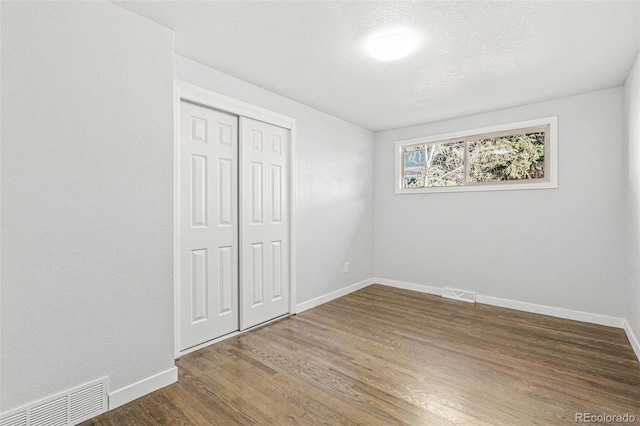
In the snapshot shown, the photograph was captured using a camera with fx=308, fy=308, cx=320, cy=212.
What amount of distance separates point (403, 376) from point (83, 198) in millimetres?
2371

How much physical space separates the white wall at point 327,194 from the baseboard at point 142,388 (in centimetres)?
169

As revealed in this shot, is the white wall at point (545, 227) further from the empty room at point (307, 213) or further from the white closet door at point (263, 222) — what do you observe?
the white closet door at point (263, 222)

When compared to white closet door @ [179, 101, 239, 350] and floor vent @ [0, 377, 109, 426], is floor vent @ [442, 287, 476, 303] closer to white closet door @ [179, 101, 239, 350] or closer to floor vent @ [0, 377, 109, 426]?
white closet door @ [179, 101, 239, 350]

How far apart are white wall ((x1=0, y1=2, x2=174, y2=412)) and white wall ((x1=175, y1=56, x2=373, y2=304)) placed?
96 cm

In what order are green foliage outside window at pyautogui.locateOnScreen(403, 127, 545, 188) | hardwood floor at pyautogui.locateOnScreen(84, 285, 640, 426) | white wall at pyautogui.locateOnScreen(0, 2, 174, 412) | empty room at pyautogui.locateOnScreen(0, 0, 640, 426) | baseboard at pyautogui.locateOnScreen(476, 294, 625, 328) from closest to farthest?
white wall at pyautogui.locateOnScreen(0, 2, 174, 412) < empty room at pyautogui.locateOnScreen(0, 0, 640, 426) < hardwood floor at pyautogui.locateOnScreen(84, 285, 640, 426) < baseboard at pyautogui.locateOnScreen(476, 294, 625, 328) < green foliage outside window at pyautogui.locateOnScreen(403, 127, 545, 188)

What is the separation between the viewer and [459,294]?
413cm

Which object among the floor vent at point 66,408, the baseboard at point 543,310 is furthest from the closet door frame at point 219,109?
the baseboard at point 543,310

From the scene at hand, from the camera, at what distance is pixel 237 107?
2912mm

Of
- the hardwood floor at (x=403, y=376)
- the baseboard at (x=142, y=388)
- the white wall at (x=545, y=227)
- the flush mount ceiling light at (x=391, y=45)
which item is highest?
the flush mount ceiling light at (x=391, y=45)

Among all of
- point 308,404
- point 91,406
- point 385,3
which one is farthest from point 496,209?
point 91,406

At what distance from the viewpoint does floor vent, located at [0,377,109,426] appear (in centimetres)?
155

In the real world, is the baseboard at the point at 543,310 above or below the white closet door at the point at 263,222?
below

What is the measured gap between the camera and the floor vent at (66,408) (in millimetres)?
1550

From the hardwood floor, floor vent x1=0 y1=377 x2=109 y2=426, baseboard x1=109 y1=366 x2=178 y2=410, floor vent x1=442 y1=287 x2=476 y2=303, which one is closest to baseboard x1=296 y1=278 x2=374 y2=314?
the hardwood floor
